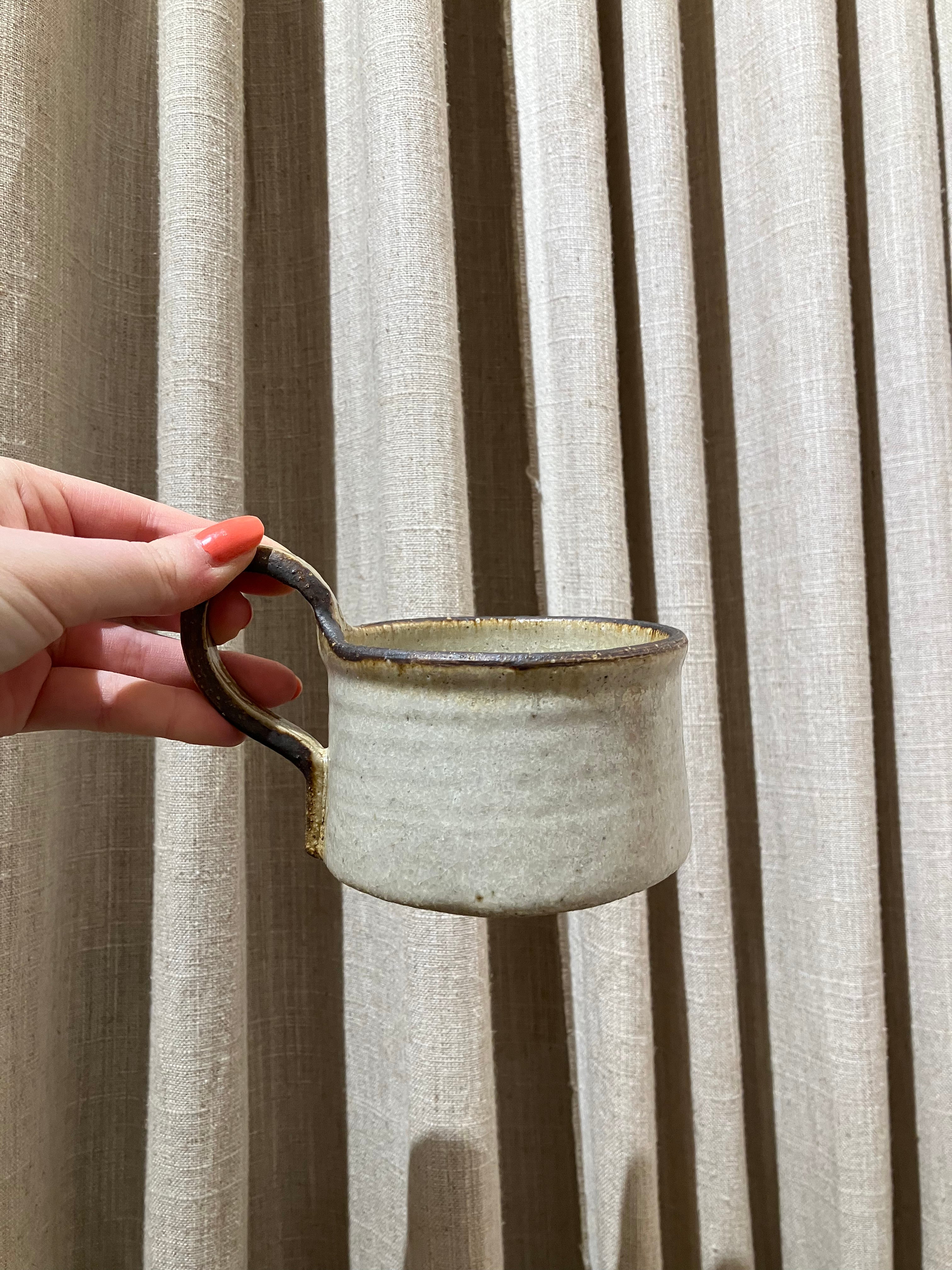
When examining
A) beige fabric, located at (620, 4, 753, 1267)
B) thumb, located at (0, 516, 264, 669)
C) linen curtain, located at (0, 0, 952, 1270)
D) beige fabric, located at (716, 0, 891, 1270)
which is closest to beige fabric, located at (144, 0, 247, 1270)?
linen curtain, located at (0, 0, 952, 1270)

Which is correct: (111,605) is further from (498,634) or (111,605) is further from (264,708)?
(498,634)

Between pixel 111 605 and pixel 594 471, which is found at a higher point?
pixel 594 471

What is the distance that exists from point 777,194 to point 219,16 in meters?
0.42

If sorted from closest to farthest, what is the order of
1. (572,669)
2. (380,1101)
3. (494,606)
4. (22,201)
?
(572,669) → (22,201) → (380,1101) → (494,606)

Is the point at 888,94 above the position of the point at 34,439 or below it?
above

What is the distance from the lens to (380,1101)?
662mm

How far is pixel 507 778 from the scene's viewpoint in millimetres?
308

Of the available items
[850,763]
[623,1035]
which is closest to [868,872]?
[850,763]

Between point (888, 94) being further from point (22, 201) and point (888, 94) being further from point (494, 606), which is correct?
point (22, 201)

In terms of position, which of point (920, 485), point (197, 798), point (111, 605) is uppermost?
point (920, 485)

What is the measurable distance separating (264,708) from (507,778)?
0.46 feet

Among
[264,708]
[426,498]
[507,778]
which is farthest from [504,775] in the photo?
[426,498]

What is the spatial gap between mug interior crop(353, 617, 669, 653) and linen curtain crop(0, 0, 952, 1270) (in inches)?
5.1

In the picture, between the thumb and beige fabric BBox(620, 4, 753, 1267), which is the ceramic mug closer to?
the thumb
